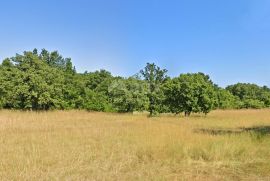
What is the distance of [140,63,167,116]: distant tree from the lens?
40.0 m

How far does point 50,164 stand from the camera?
28.5ft

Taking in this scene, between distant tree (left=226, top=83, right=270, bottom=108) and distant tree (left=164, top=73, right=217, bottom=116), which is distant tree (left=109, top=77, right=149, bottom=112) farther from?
distant tree (left=226, top=83, right=270, bottom=108)

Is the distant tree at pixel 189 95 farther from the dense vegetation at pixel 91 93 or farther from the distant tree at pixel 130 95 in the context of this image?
the distant tree at pixel 130 95

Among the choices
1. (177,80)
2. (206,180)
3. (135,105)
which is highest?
(177,80)

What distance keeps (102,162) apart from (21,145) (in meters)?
4.31

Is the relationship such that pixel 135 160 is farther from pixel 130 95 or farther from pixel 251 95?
pixel 251 95

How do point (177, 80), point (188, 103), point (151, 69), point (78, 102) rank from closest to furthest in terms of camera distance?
point (188, 103) < point (177, 80) < point (78, 102) < point (151, 69)

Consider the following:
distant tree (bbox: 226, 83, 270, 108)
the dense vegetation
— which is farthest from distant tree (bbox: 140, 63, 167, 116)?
distant tree (bbox: 226, 83, 270, 108)

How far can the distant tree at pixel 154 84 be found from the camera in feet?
131

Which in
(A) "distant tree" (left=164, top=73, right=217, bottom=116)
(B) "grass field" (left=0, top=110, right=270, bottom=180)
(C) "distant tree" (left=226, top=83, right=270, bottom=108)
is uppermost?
(C) "distant tree" (left=226, top=83, right=270, bottom=108)

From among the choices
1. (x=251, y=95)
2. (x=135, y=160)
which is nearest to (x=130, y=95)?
(x=135, y=160)

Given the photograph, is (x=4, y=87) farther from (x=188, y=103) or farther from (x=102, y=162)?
(x=102, y=162)

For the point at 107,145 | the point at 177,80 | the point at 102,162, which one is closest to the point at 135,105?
the point at 177,80

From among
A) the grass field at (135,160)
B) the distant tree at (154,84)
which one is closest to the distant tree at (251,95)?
the distant tree at (154,84)
